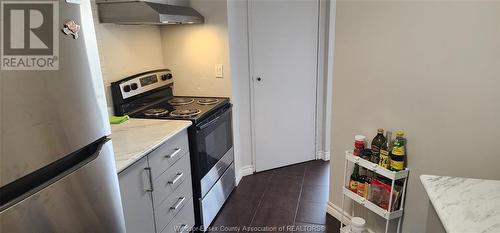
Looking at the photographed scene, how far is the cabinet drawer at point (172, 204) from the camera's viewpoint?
66.5 inches

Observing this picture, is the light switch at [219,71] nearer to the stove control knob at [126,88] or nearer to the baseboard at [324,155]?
the stove control knob at [126,88]

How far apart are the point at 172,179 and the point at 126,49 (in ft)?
3.62

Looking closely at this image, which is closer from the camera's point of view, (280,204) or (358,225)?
(358,225)

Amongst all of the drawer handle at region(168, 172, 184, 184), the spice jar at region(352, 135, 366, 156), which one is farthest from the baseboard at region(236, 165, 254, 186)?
the spice jar at region(352, 135, 366, 156)

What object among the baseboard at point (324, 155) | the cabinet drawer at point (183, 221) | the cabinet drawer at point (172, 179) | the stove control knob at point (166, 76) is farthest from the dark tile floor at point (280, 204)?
the stove control knob at point (166, 76)

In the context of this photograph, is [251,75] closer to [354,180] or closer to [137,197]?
[354,180]

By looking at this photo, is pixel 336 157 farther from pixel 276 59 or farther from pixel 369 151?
pixel 276 59

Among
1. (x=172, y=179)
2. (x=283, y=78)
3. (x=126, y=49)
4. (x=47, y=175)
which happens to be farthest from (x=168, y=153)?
(x=283, y=78)

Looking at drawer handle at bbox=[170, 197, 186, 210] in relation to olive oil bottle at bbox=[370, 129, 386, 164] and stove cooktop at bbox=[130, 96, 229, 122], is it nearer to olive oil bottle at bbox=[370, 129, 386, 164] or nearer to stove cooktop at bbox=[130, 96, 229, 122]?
stove cooktop at bbox=[130, 96, 229, 122]

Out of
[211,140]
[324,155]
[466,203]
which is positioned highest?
[466,203]

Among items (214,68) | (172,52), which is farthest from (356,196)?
(172,52)

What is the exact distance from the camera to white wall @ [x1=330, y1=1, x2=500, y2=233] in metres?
1.28

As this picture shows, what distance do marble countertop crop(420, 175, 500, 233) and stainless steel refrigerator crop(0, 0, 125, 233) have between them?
1.10m

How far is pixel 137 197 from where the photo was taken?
1.48 metres
